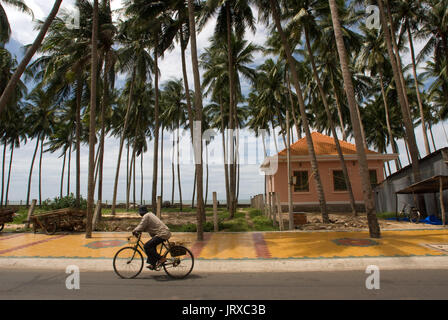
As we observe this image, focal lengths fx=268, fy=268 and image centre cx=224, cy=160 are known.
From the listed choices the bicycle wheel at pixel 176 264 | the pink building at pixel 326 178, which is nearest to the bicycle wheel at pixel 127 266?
the bicycle wheel at pixel 176 264

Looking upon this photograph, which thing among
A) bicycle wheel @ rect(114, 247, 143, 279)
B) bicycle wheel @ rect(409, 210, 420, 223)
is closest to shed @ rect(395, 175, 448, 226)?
bicycle wheel @ rect(409, 210, 420, 223)

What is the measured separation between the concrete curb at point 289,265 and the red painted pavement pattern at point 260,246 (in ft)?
1.95

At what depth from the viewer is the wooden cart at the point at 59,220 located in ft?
40.4

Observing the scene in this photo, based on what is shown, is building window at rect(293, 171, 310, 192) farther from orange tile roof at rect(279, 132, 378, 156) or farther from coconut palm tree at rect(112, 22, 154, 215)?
coconut palm tree at rect(112, 22, 154, 215)

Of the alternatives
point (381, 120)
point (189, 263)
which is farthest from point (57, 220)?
point (381, 120)

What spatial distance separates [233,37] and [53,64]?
1303 centimetres

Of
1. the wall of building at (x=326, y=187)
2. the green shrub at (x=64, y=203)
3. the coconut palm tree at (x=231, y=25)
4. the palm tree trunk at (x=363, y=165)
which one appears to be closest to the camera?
the palm tree trunk at (x=363, y=165)

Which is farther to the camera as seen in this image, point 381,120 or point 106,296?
point 381,120

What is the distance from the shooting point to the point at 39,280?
19.2 ft

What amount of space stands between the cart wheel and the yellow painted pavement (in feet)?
2.68

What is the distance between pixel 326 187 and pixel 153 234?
740 inches

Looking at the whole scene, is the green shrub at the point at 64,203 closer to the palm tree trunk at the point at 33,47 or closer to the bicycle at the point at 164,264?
the palm tree trunk at the point at 33,47

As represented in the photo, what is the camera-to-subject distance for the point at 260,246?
891 centimetres
